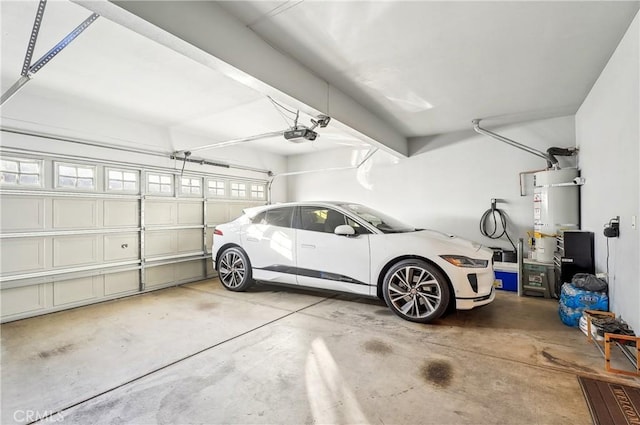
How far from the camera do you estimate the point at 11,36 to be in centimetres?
240

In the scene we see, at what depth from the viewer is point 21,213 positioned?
11.2ft

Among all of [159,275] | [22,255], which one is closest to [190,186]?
[159,275]

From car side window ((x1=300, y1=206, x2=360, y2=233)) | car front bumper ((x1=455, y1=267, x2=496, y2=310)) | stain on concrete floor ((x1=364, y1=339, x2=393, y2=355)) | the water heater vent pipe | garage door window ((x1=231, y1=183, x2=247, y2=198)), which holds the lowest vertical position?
stain on concrete floor ((x1=364, y1=339, x2=393, y2=355))

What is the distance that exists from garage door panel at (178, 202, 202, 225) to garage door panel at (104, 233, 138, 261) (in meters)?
0.82

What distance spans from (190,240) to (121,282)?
4.10 ft

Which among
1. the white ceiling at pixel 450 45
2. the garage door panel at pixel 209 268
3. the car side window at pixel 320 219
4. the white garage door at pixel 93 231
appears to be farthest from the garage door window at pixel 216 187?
the white ceiling at pixel 450 45

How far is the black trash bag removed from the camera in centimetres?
292

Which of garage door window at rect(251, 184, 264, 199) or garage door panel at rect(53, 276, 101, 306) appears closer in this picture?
garage door panel at rect(53, 276, 101, 306)

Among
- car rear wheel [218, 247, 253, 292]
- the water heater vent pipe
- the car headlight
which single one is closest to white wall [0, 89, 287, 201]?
car rear wheel [218, 247, 253, 292]

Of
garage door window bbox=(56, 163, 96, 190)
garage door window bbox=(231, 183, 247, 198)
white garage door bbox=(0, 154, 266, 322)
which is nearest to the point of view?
white garage door bbox=(0, 154, 266, 322)

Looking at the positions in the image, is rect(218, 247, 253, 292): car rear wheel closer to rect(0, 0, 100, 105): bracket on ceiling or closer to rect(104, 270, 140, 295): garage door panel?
rect(104, 270, 140, 295): garage door panel

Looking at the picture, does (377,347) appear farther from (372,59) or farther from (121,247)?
(121,247)

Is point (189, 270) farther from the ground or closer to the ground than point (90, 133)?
closer to the ground

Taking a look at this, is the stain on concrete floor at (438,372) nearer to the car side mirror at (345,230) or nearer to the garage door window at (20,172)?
the car side mirror at (345,230)
